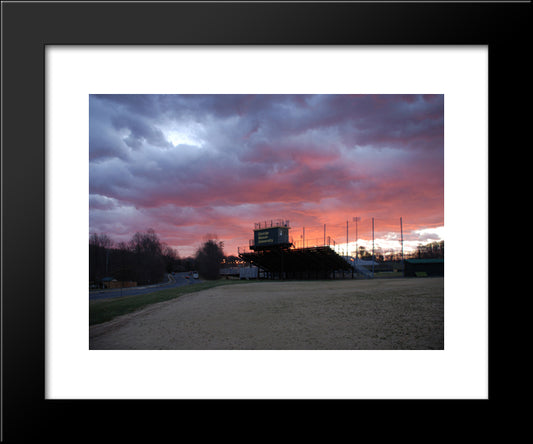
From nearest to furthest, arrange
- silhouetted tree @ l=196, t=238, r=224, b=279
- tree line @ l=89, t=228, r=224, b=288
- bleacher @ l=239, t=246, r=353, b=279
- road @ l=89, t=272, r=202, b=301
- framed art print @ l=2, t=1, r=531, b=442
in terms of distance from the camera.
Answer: framed art print @ l=2, t=1, r=531, b=442 < tree line @ l=89, t=228, r=224, b=288 < road @ l=89, t=272, r=202, b=301 < silhouetted tree @ l=196, t=238, r=224, b=279 < bleacher @ l=239, t=246, r=353, b=279

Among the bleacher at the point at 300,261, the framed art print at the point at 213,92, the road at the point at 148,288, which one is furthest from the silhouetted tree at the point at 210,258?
the framed art print at the point at 213,92

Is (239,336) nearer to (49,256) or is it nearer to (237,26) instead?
(49,256)

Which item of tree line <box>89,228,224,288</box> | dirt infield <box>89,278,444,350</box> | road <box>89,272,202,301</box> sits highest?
tree line <box>89,228,224,288</box>

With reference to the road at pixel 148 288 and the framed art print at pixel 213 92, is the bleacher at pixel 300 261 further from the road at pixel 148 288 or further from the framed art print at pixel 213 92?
the framed art print at pixel 213 92

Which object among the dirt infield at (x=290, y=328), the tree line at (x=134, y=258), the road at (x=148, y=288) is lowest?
the road at (x=148, y=288)

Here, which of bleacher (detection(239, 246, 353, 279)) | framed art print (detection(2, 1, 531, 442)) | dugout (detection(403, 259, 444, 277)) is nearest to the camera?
framed art print (detection(2, 1, 531, 442))

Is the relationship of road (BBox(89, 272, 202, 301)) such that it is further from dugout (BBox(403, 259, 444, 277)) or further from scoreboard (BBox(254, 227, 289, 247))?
dugout (BBox(403, 259, 444, 277))

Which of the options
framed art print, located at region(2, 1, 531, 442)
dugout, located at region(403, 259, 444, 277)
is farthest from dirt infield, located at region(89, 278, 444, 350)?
dugout, located at region(403, 259, 444, 277)

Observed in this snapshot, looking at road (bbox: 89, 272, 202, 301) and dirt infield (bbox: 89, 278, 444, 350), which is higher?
A: dirt infield (bbox: 89, 278, 444, 350)
